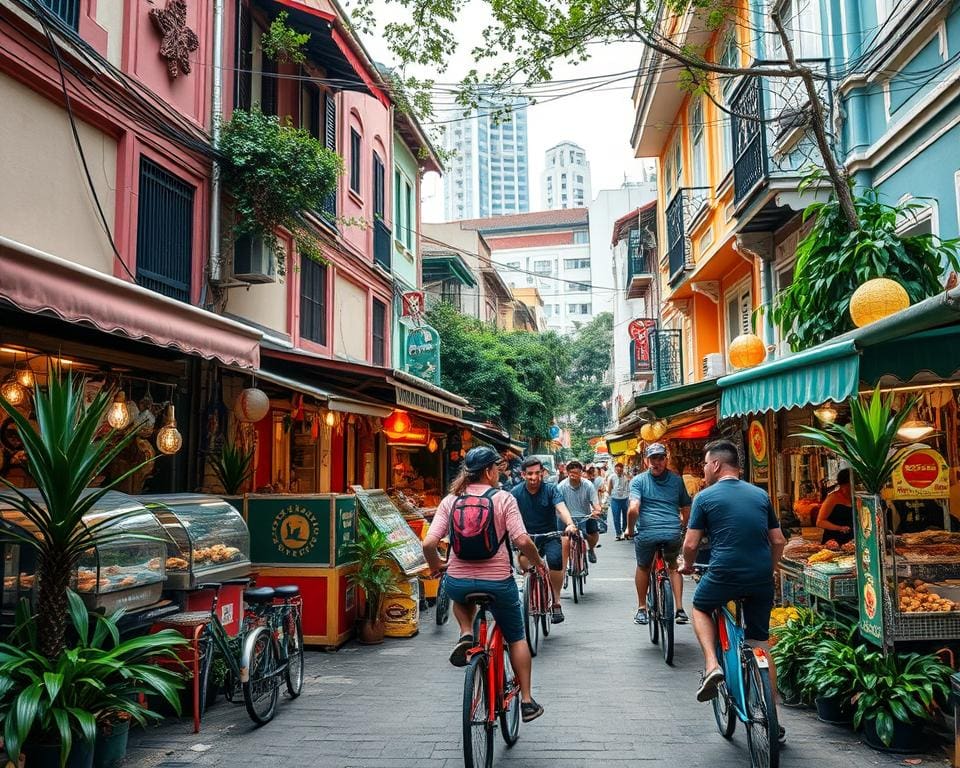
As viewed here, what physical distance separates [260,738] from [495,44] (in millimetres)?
7690

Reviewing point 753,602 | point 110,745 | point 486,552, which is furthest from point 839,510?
point 110,745

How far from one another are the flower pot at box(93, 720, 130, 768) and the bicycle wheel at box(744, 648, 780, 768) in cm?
383

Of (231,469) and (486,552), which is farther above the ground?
(231,469)

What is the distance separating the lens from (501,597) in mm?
5156

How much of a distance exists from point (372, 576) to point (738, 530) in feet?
16.7

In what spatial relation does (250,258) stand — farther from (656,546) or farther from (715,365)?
(715,365)

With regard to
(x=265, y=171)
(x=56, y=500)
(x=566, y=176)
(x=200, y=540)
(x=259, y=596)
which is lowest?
(x=259, y=596)

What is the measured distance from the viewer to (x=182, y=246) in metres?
10.3

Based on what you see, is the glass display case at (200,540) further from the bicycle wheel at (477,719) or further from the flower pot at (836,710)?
the flower pot at (836,710)

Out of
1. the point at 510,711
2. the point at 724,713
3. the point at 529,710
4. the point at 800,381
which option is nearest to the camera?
the point at 529,710

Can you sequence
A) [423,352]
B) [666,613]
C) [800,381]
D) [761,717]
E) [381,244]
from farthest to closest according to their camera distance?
[423,352] → [381,244] → [666,613] → [800,381] → [761,717]

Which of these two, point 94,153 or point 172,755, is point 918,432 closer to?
point 172,755

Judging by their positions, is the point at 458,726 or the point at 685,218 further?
the point at 685,218

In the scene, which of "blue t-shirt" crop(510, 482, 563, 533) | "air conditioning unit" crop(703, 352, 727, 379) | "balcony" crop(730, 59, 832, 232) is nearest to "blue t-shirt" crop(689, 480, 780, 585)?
"blue t-shirt" crop(510, 482, 563, 533)
